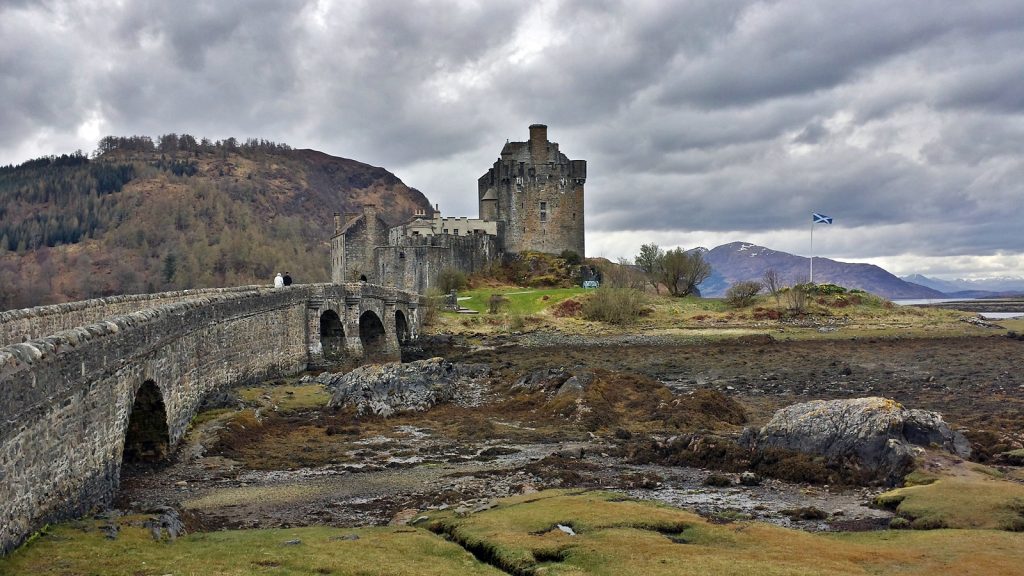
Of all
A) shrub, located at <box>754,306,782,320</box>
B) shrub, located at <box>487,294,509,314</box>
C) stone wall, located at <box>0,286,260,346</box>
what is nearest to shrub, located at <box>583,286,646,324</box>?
shrub, located at <box>487,294,509,314</box>

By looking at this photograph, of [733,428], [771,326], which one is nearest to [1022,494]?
[733,428]

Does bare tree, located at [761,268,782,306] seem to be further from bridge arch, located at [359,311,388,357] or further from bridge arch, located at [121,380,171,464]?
bridge arch, located at [121,380,171,464]

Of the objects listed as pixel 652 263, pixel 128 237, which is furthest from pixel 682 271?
pixel 128 237

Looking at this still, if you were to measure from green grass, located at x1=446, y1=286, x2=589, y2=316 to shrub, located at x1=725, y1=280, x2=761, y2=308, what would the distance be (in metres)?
12.9

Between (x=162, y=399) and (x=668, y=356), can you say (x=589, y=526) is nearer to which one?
(x=162, y=399)

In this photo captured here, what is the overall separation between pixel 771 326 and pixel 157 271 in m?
101

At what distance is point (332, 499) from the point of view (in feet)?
56.5

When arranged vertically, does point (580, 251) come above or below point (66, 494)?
above

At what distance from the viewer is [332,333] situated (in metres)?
45.8

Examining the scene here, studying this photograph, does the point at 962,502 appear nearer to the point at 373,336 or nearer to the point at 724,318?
the point at 373,336

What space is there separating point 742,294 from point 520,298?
1965cm

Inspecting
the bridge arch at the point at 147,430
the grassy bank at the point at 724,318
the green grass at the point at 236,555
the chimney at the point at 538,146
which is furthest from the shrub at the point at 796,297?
the green grass at the point at 236,555

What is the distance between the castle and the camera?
265ft

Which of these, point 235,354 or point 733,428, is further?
point 235,354
